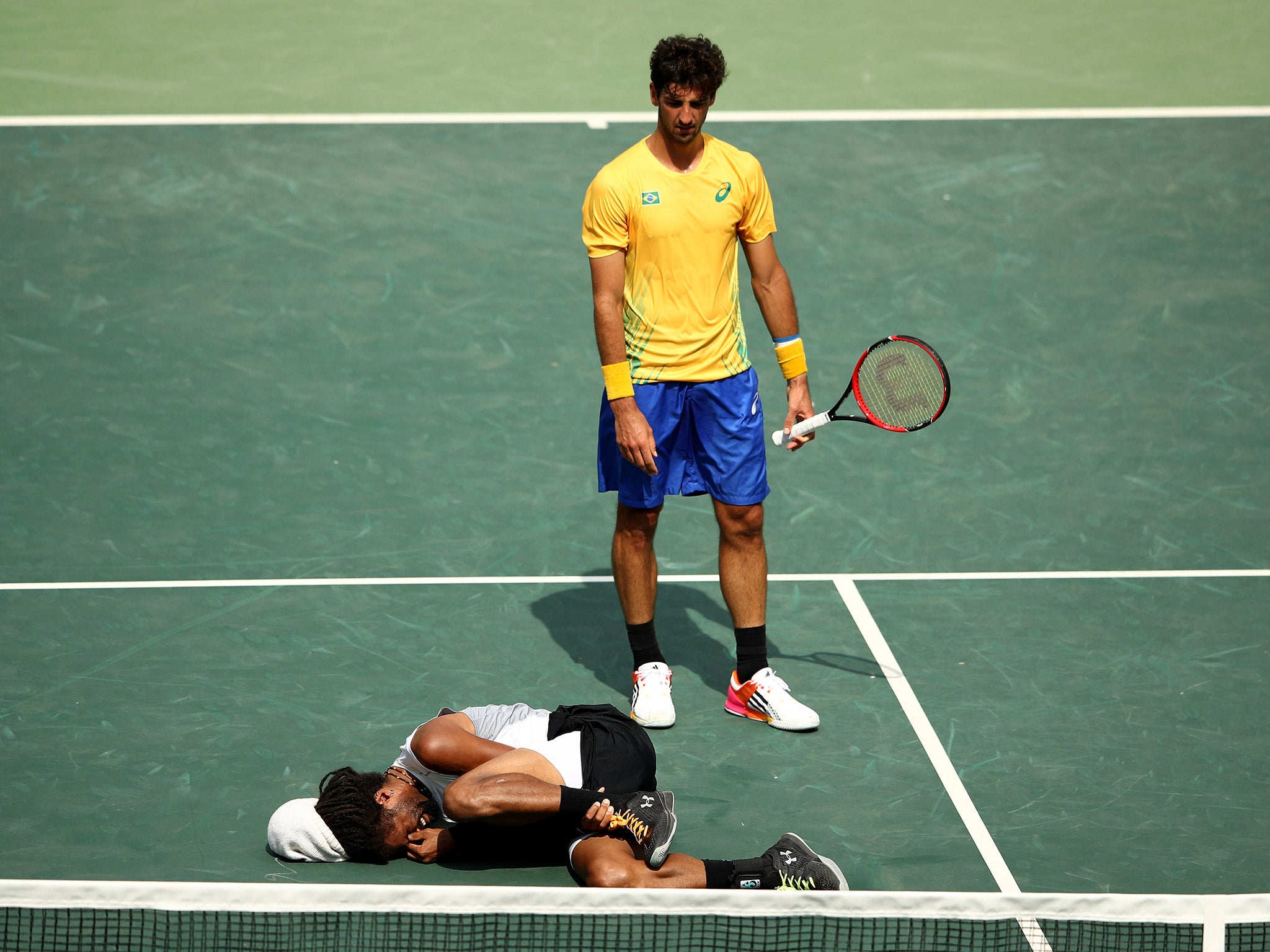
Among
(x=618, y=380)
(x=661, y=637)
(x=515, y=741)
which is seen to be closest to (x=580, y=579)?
(x=661, y=637)

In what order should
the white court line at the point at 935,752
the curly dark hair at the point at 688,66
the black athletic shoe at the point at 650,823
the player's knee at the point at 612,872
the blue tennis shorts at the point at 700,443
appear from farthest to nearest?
1. the blue tennis shorts at the point at 700,443
2. the curly dark hair at the point at 688,66
3. the white court line at the point at 935,752
4. the black athletic shoe at the point at 650,823
5. the player's knee at the point at 612,872

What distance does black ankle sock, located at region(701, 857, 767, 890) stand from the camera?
4348mm

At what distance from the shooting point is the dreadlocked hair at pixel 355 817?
448cm

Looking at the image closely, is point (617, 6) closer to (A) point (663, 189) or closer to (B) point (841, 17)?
(B) point (841, 17)

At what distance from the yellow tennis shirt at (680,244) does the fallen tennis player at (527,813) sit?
1.36 m

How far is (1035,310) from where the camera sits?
8.73m

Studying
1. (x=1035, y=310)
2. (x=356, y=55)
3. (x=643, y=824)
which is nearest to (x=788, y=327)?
(x=643, y=824)

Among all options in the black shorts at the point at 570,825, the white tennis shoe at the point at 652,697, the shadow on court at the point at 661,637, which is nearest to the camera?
the black shorts at the point at 570,825

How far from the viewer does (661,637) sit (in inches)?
241

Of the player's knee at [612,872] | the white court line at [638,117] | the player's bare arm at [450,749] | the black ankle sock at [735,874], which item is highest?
the white court line at [638,117]

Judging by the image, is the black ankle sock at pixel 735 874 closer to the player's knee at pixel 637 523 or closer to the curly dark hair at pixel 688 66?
the player's knee at pixel 637 523

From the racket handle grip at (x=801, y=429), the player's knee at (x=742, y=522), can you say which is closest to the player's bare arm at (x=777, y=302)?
the racket handle grip at (x=801, y=429)

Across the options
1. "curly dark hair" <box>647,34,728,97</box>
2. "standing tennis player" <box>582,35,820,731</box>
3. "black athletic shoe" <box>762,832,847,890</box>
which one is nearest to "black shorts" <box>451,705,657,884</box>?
"black athletic shoe" <box>762,832,847,890</box>

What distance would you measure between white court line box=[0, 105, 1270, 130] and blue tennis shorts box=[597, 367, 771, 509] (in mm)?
5746
